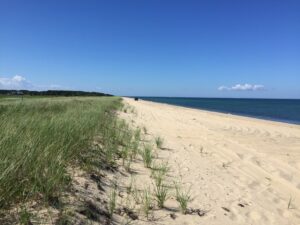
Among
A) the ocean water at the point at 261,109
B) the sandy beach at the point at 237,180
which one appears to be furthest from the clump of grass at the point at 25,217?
the ocean water at the point at 261,109

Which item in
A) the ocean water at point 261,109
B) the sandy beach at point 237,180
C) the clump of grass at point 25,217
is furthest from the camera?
the ocean water at point 261,109

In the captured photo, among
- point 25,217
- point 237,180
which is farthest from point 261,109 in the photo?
point 25,217

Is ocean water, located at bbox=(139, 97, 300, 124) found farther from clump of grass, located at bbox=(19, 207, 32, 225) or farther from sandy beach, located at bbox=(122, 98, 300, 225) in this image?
clump of grass, located at bbox=(19, 207, 32, 225)

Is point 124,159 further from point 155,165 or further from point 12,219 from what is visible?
point 12,219

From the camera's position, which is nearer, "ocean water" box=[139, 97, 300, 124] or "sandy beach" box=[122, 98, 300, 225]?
"sandy beach" box=[122, 98, 300, 225]

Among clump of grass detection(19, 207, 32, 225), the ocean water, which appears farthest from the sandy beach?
the ocean water

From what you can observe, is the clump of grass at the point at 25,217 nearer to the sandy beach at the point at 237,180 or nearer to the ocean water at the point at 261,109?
the sandy beach at the point at 237,180

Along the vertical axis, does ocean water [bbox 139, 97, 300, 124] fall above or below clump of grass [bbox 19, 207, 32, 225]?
below

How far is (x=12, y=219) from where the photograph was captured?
8.70ft

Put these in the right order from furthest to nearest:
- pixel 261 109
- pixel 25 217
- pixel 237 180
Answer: pixel 261 109, pixel 237 180, pixel 25 217

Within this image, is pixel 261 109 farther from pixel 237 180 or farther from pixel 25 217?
pixel 25 217

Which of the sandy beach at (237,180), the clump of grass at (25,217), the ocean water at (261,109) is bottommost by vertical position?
the ocean water at (261,109)

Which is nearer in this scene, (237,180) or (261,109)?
(237,180)

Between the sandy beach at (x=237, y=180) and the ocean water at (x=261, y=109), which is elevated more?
the sandy beach at (x=237, y=180)
